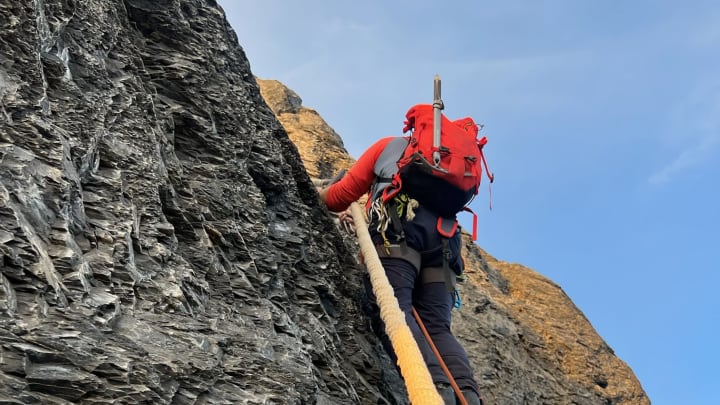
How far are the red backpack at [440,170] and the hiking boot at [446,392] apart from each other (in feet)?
6.70

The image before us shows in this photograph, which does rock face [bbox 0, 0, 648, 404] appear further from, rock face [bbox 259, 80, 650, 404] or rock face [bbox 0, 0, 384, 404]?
rock face [bbox 259, 80, 650, 404]

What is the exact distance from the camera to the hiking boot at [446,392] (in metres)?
6.40

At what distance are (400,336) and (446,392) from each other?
0.83m

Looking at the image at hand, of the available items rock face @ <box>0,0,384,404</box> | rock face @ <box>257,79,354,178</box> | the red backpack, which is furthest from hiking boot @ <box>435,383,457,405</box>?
rock face @ <box>257,79,354,178</box>

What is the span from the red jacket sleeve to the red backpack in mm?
416

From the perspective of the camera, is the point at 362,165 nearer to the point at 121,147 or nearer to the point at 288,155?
the point at 288,155

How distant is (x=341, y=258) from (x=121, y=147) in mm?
3468

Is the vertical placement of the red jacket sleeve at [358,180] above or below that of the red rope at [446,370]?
above

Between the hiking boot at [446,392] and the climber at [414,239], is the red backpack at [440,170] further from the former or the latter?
the hiking boot at [446,392]

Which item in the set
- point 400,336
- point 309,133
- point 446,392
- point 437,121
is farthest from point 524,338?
point 400,336

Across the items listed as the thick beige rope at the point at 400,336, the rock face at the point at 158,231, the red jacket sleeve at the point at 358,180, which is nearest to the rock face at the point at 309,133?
the red jacket sleeve at the point at 358,180

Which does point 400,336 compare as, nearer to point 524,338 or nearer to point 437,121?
point 437,121

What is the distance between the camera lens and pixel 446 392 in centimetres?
646

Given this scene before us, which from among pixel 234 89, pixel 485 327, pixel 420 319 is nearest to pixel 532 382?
pixel 485 327
